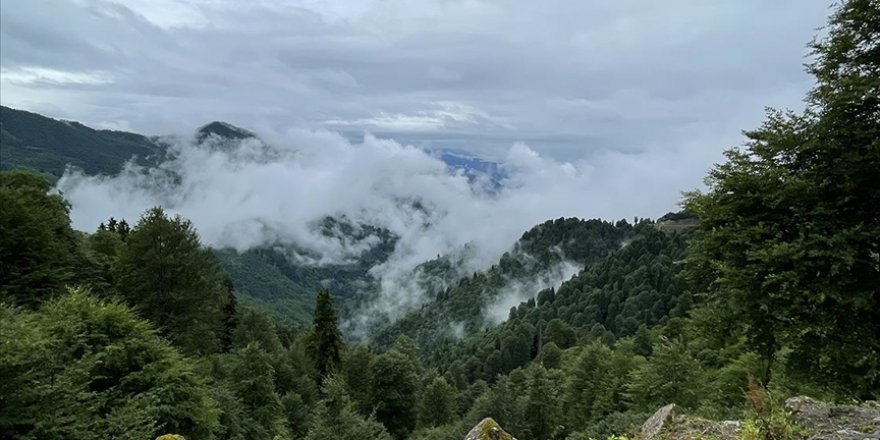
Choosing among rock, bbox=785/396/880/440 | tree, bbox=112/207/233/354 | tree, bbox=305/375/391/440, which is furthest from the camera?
tree, bbox=112/207/233/354

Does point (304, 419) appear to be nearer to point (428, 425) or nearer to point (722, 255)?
point (428, 425)

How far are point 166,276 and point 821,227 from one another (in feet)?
91.8

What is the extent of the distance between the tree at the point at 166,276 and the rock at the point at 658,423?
2449cm

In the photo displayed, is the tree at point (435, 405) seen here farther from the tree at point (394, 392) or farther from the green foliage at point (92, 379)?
the green foliage at point (92, 379)

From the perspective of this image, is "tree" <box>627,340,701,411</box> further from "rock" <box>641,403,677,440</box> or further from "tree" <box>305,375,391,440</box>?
"rock" <box>641,403,677,440</box>

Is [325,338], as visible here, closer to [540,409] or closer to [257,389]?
[257,389]

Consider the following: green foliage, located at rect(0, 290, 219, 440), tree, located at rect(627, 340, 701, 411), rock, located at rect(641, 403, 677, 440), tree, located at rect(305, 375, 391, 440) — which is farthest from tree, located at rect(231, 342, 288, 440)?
rock, located at rect(641, 403, 677, 440)

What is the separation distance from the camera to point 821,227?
34.8 feet

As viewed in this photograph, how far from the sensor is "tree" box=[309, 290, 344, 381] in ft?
159

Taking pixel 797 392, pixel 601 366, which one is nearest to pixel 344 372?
pixel 601 366

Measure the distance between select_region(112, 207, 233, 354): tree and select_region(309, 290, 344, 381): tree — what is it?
20147 millimetres

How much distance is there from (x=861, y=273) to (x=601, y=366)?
41.1 m

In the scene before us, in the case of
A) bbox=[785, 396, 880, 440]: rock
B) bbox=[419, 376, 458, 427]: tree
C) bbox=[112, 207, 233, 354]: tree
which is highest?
bbox=[785, 396, 880, 440]: rock

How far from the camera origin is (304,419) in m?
38.1
